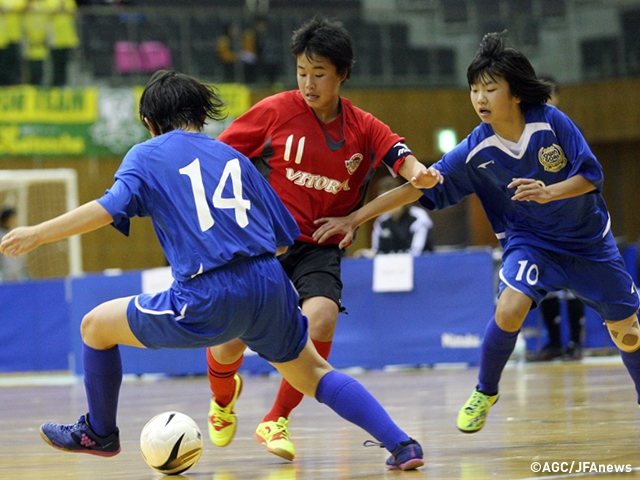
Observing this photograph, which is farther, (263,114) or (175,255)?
(263,114)

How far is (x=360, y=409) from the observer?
3.37 metres

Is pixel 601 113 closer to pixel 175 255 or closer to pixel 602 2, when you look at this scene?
pixel 602 2

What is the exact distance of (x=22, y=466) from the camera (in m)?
3.87

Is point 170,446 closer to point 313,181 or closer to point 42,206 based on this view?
point 313,181

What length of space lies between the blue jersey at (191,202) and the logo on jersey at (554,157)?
1.40 metres

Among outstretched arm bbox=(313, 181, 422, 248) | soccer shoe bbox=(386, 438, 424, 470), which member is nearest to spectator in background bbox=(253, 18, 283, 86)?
outstretched arm bbox=(313, 181, 422, 248)

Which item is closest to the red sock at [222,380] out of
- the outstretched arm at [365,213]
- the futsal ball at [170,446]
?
the futsal ball at [170,446]

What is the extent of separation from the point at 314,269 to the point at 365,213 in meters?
0.33

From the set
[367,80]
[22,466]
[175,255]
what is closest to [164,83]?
[175,255]

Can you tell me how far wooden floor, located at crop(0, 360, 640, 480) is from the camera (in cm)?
341

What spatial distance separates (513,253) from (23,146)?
451 inches

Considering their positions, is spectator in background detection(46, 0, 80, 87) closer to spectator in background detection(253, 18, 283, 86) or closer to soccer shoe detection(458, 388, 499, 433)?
spectator in background detection(253, 18, 283, 86)

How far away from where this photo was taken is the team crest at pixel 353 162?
414 centimetres

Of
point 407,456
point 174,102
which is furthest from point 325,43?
point 407,456
